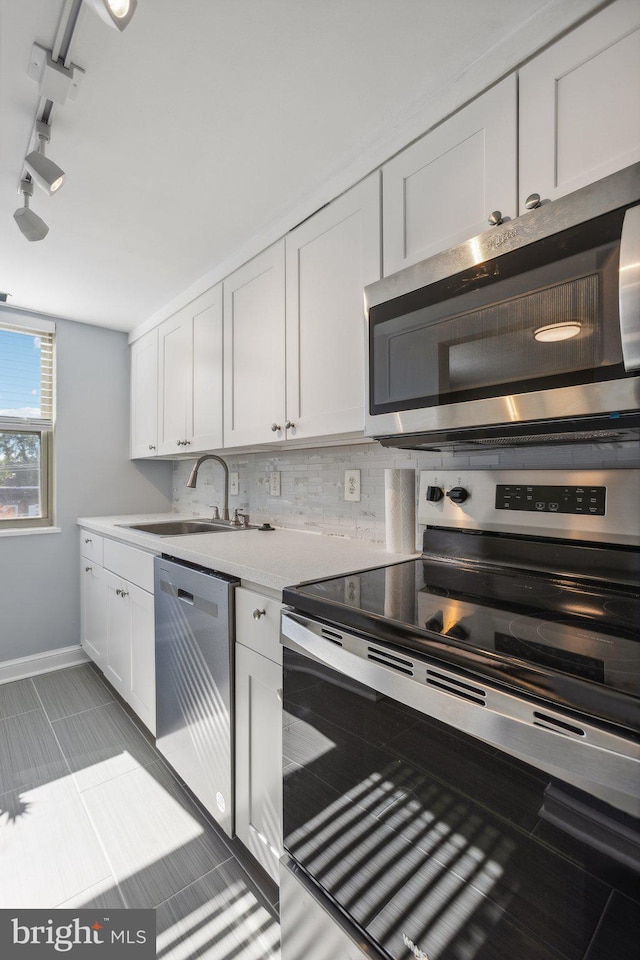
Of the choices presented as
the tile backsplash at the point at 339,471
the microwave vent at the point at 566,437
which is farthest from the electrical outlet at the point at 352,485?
the microwave vent at the point at 566,437

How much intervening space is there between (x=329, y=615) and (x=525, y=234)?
0.93m

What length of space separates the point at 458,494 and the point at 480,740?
76 cm

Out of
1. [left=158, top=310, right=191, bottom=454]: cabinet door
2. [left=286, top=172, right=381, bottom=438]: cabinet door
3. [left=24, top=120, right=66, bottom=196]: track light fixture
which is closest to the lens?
[left=24, top=120, right=66, bottom=196]: track light fixture

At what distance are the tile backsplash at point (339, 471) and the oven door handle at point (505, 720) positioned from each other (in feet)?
2.42

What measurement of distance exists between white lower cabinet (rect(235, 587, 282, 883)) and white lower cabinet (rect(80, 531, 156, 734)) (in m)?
0.73

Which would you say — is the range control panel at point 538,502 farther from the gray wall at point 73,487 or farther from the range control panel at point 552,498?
the gray wall at point 73,487

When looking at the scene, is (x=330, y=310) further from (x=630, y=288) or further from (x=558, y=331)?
(x=630, y=288)

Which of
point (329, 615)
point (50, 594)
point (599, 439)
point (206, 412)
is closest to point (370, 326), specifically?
point (599, 439)

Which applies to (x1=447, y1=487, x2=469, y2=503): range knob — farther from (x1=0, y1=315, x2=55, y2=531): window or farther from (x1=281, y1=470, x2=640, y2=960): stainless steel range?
(x1=0, y1=315, x2=55, y2=531): window

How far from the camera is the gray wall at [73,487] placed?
9.24 feet

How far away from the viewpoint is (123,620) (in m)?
2.27

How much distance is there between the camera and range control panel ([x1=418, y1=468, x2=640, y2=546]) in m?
1.04

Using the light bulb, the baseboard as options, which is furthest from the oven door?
the baseboard

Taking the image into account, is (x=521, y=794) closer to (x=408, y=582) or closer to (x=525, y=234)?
(x=408, y=582)
